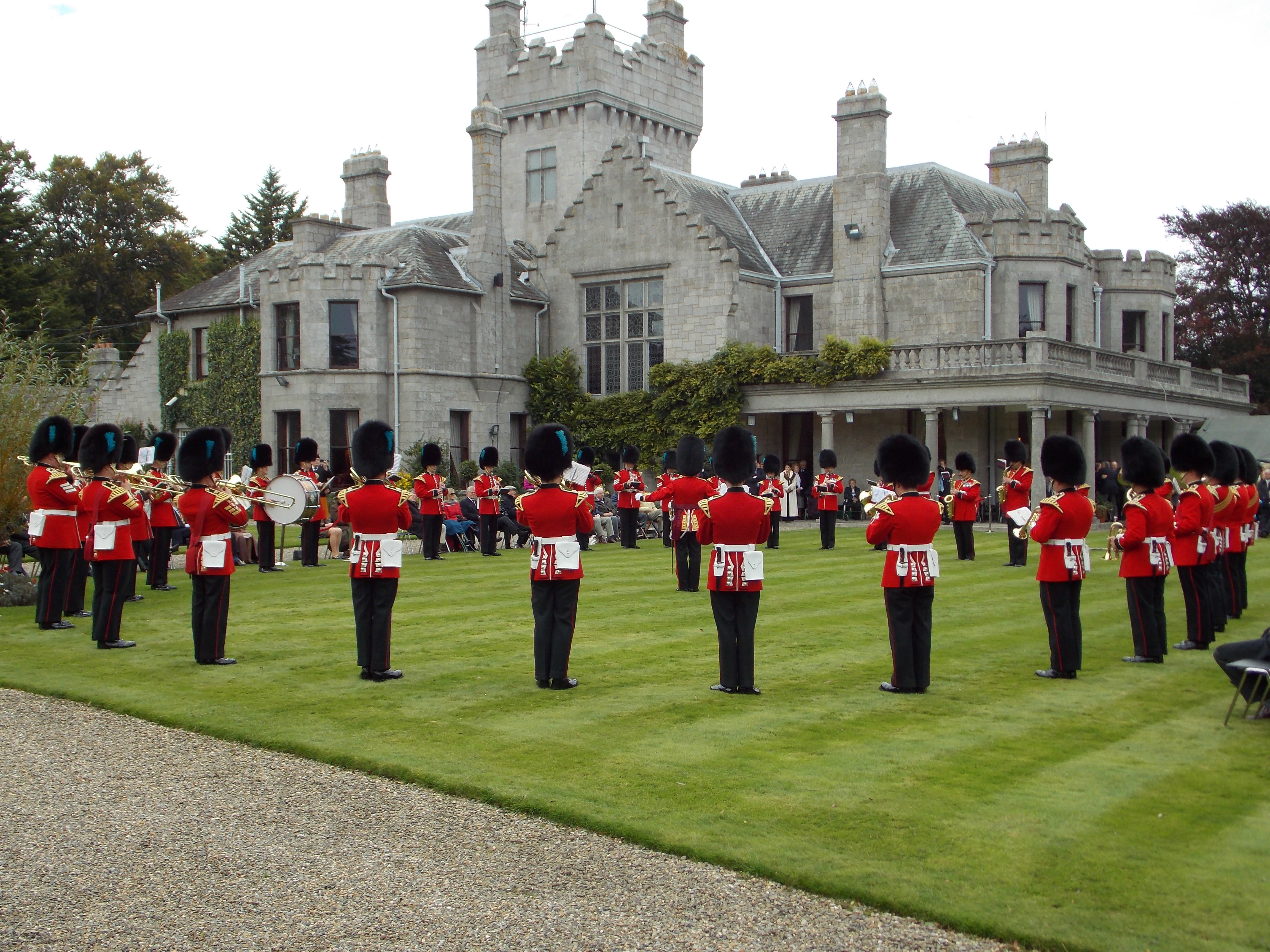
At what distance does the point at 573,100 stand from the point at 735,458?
1271 inches

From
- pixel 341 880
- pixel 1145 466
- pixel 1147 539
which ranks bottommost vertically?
pixel 341 880

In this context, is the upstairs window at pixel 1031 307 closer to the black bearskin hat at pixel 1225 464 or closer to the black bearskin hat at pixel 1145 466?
the black bearskin hat at pixel 1225 464

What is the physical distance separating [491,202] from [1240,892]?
31.1 metres

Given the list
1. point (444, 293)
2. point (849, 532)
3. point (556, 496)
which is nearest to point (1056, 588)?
point (556, 496)

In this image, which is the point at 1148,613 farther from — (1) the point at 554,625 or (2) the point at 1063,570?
(1) the point at 554,625

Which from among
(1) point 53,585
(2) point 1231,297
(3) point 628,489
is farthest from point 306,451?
(2) point 1231,297

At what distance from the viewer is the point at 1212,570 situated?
1215cm

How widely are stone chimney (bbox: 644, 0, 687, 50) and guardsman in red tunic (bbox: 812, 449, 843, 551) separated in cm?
2382

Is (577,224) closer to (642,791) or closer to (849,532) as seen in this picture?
(849,532)

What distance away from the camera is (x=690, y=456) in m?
14.5

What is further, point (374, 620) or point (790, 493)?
point (790, 493)

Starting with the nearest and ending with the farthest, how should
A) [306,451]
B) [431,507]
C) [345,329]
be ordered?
[306,451], [431,507], [345,329]

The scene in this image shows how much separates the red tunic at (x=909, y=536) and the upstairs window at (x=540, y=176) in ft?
108

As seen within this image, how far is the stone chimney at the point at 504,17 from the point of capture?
41.8 metres
